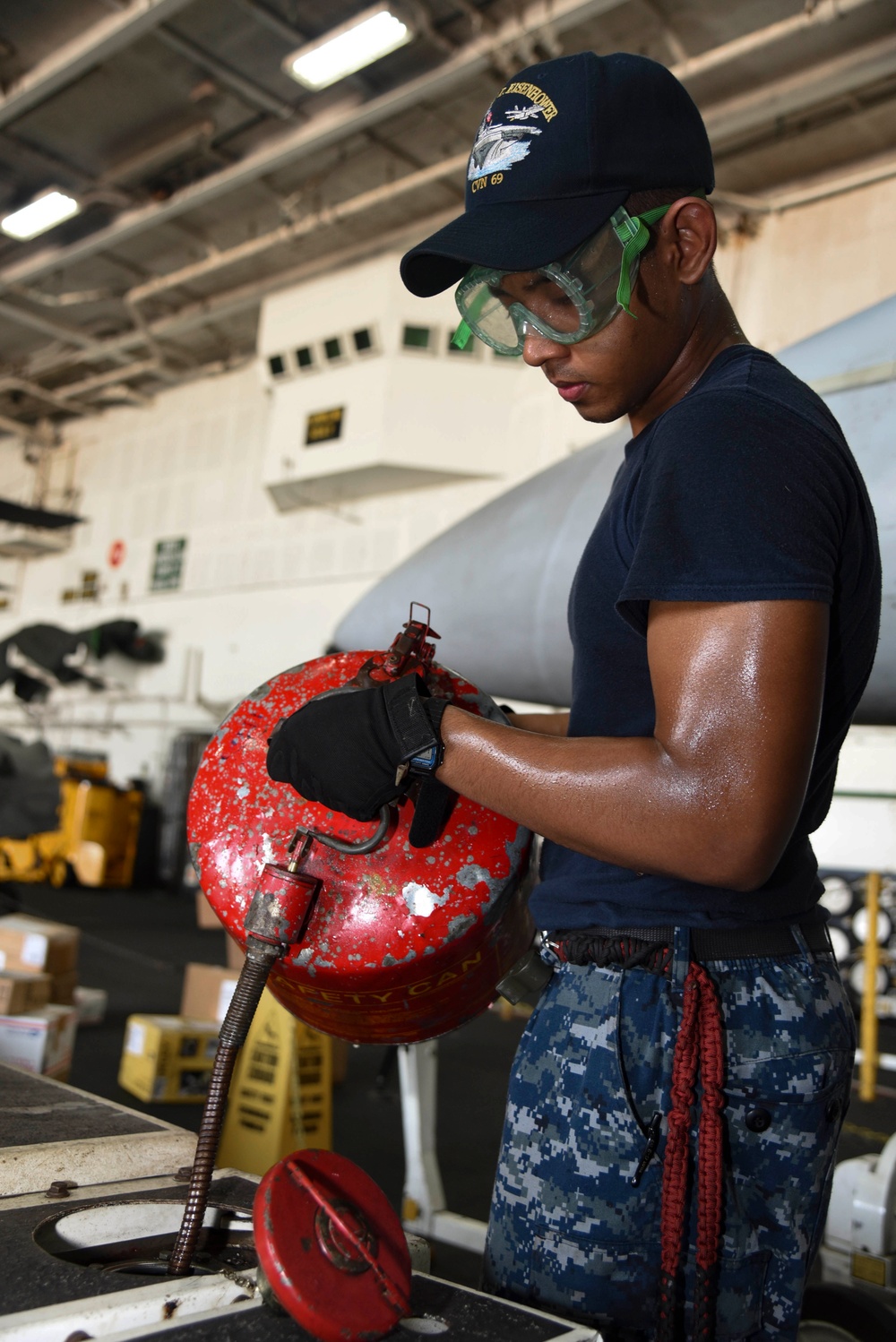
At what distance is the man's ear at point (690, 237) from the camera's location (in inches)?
39.7

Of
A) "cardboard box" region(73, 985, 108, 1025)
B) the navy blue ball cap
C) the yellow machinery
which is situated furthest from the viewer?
the yellow machinery

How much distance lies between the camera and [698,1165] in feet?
3.12

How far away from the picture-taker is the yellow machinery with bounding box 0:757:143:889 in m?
12.3

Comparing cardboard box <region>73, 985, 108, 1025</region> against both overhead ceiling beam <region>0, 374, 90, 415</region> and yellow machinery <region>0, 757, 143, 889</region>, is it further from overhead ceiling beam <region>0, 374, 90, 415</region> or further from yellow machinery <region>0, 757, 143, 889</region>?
overhead ceiling beam <region>0, 374, 90, 415</region>

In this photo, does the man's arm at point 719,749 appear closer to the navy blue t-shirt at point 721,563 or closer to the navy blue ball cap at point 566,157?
the navy blue t-shirt at point 721,563

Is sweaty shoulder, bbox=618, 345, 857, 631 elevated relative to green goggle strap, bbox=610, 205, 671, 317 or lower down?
lower down

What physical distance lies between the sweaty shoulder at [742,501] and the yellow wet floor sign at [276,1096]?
2.89 m

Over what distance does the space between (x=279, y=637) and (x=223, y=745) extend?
1131 cm

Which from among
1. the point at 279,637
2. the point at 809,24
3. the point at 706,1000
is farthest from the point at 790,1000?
the point at 279,637

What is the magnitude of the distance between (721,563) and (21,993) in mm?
3836

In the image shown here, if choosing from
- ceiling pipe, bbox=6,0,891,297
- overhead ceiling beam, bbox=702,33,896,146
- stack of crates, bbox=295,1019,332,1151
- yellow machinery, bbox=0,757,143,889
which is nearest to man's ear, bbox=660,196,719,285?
stack of crates, bbox=295,1019,332,1151

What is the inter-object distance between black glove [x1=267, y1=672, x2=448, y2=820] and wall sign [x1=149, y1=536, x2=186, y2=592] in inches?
536

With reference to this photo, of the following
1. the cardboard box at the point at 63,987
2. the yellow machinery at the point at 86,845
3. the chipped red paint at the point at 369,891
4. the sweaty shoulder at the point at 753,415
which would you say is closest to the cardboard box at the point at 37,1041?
the cardboard box at the point at 63,987

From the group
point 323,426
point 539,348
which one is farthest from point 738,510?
point 323,426
